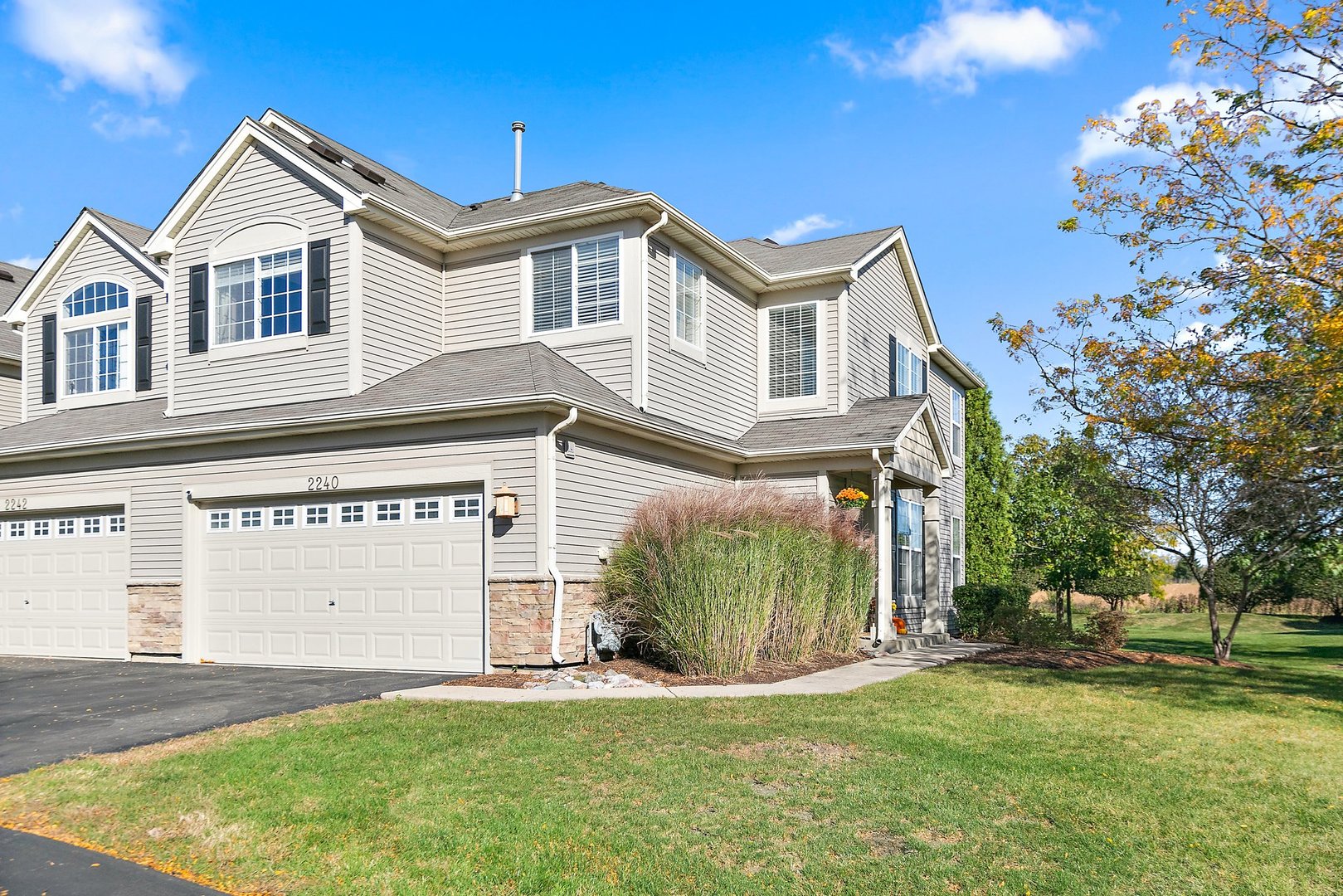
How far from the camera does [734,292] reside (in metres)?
17.2

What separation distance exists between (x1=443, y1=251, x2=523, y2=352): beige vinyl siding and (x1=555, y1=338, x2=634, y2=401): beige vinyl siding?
43.5 inches

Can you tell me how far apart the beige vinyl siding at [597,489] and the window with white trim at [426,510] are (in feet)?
5.67

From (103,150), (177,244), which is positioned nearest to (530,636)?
(177,244)

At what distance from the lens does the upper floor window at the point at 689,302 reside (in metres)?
15.2

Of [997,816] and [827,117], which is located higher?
[827,117]

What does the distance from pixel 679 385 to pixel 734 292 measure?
9.45 ft

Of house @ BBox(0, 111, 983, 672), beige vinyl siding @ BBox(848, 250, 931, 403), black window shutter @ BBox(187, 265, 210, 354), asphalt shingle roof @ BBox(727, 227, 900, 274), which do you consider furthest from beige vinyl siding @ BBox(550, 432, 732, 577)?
black window shutter @ BBox(187, 265, 210, 354)

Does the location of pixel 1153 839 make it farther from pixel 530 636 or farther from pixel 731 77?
pixel 731 77

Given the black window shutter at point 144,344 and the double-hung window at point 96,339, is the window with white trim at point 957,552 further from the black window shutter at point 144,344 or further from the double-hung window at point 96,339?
the double-hung window at point 96,339

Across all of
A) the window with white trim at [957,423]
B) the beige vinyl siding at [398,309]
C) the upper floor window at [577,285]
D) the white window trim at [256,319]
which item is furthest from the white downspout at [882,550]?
the window with white trim at [957,423]

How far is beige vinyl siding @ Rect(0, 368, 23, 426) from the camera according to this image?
1928 centimetres

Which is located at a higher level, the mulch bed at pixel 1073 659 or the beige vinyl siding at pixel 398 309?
the beige vinyl siding at pixel 398 309

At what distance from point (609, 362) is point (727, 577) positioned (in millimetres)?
4118

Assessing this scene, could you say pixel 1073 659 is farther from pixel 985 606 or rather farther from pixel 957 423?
pixel 957 423
